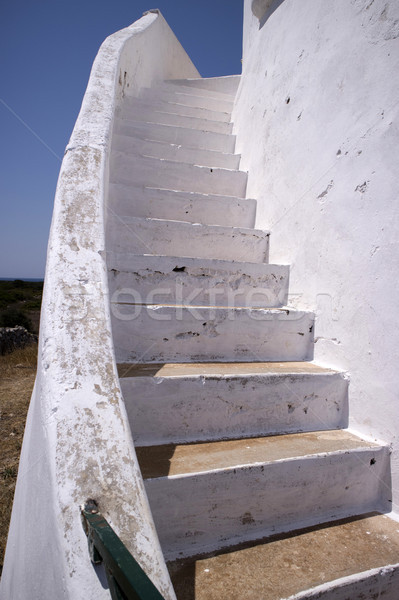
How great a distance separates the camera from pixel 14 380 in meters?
4.38

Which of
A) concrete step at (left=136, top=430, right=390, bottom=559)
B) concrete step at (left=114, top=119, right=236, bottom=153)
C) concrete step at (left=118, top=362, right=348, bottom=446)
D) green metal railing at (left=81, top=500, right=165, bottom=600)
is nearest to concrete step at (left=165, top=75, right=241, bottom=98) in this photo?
concrete step at (left=114, top=119, right=236, bottom=153)

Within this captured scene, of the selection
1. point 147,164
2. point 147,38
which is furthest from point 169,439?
point 147,38

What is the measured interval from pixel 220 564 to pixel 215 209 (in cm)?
218

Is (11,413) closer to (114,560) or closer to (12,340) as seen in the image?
(114,560)

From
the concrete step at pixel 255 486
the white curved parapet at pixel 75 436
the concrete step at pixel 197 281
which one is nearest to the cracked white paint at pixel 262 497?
the concrete step at pixel 255 486

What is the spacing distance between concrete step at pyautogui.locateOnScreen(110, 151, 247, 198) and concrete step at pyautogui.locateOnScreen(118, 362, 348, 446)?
1.68m

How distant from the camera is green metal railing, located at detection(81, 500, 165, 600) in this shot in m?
0.51

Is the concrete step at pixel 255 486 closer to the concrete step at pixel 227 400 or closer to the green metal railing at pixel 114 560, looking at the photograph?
the concrete step at pixel 227 400

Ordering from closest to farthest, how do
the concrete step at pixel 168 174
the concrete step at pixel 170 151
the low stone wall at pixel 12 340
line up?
the concrete step at pixel 168 174
the concrete step at pixel 170 151
the low stone wall at pixel 12 340

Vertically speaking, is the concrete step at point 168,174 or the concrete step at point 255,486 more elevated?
the concrete step at point 168,174

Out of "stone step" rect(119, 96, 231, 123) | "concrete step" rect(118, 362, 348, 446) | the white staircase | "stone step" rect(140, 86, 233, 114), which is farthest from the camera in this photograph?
"stone step" rect(140, 86, 233, 114)

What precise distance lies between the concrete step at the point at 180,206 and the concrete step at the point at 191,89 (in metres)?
2.65

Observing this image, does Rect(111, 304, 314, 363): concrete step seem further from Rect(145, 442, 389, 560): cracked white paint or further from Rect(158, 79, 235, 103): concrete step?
Rect(158, 79, 235, 103): concrete step

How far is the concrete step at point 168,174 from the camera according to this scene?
276cm
